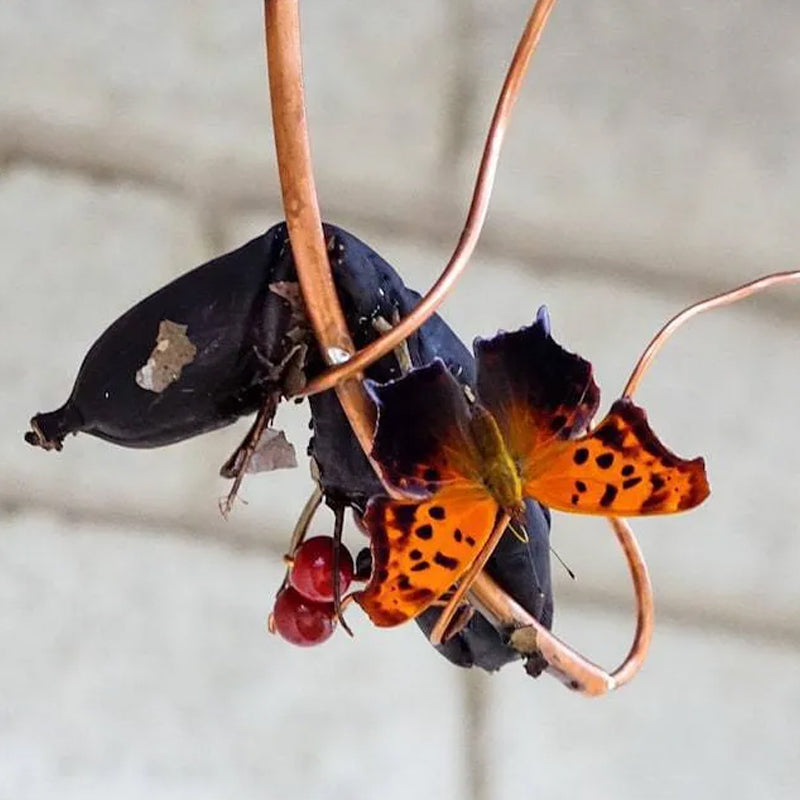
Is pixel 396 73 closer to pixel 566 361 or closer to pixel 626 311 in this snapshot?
pixel 626 311

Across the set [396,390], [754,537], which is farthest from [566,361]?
[754,537]

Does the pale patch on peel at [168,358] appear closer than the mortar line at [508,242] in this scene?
Yes

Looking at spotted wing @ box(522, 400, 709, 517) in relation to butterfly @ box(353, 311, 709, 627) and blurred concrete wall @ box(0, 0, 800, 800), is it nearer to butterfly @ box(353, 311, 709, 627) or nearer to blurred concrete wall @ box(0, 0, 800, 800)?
butterfly @ box(353, 311, 709, 627)

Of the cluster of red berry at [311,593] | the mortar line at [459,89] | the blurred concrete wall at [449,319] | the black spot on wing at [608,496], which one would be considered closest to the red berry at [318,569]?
the cluster of red berry at [311,593]

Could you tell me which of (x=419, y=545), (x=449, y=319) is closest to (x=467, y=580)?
(x=419, y=545)

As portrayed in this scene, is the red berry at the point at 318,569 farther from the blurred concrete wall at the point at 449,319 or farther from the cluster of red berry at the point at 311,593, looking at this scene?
the blurred concrete wall at the point at 449,319

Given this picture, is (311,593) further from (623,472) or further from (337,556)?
(623,472)
